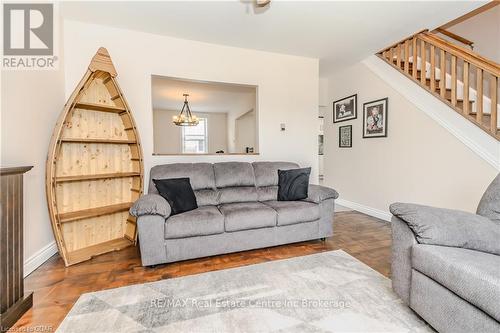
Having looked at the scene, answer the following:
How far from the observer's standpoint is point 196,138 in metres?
8.59

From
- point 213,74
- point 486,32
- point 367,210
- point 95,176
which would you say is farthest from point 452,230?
point 486,32

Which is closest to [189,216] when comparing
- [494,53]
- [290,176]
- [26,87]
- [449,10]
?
[290,176]

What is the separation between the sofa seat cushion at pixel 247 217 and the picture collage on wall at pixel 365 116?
2.45m

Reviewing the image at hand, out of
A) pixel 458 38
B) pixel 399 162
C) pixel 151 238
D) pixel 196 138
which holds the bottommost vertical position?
pixel 151 238

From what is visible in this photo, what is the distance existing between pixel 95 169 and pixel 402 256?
3.04 metres

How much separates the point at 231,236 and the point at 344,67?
3.76 metres

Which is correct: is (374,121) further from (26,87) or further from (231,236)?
(26,87)

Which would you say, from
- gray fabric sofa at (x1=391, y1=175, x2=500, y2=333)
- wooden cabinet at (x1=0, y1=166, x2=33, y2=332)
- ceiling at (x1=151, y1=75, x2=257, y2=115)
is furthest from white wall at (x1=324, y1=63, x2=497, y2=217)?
wooden cabinet at (x1=0, y1=166, x2=33, y2=332)

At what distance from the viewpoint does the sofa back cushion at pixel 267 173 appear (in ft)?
10.4

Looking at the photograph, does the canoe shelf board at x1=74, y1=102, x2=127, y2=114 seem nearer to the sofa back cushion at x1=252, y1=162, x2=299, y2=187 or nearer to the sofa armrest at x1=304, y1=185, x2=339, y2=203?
the sofa back cushion at x1=252, y1=162, x2=299, y2=187

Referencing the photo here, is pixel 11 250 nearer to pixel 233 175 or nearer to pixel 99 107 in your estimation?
pixel 99 107

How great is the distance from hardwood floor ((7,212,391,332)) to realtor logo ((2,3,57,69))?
1789mm

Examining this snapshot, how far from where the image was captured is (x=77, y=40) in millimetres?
2844

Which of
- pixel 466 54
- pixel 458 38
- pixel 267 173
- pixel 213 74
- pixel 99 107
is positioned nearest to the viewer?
pixel 99 107
